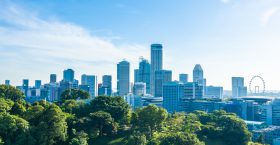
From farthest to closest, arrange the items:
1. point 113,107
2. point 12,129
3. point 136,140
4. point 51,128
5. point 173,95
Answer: point 173,95 → point 113,107 → point 136,140 → point 51,128 → point 12,129

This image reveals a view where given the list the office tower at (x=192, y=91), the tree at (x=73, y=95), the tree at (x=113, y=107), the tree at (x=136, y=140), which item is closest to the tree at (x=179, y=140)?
the tree at (x=136, y=140)

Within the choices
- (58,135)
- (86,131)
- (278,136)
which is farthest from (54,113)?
(278,136)

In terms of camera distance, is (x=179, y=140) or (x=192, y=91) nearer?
(x=179, y=140)

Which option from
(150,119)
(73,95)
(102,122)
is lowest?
(102,122)

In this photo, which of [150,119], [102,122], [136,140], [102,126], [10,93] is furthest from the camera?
[10,93]

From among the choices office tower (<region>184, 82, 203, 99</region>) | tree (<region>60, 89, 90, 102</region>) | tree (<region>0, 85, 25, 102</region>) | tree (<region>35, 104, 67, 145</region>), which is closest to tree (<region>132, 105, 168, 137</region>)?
tree (<region>35, 104, 67, 145</region>)

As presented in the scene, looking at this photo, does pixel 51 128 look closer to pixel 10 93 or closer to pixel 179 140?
pixel 179 140

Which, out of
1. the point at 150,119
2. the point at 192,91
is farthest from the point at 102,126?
the point at 192,91
